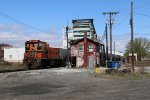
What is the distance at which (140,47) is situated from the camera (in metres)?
159

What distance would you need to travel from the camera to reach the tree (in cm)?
15812

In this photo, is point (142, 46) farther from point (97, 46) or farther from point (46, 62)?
point (46, 62)

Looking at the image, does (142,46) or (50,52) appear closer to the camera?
(50,52)

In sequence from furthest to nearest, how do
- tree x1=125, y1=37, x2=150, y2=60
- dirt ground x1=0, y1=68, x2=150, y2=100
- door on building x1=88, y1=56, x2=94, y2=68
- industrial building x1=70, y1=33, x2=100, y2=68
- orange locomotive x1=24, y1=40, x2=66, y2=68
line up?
tree x1=125, y1=37, x2=150, y2=60, industrial building x1=70, y1=33, x2=100, y2=68, door on building x1=88, y1=56, x2=94, y2=68, orange locomotive x1=24, y1=40, x2=66, y2=68, dirt ground x1=0, y1=68, x2=150, y2=100

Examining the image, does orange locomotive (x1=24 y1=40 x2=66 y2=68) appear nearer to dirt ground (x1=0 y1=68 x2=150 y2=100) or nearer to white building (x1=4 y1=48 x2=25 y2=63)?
dirt ground (x1=0 y1=68 x2=150 y2=100)

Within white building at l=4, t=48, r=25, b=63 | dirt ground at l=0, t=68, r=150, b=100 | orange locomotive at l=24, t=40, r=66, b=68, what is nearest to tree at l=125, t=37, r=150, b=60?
white building at l=4, t=48, r=25, b=63

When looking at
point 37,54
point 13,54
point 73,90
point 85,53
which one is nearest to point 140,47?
point 13,54

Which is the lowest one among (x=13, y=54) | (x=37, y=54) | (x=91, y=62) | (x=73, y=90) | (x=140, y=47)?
(x=73, y=90)

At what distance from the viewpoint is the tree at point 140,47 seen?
519 feet

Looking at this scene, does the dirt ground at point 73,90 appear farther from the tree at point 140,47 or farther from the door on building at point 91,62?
the tree at point 140,47

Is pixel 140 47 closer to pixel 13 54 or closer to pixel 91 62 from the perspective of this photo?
pixel 13 54

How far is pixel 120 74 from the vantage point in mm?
40531

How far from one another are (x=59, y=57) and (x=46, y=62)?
27.7 feet

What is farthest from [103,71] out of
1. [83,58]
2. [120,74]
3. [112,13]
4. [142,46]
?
[142,46]
